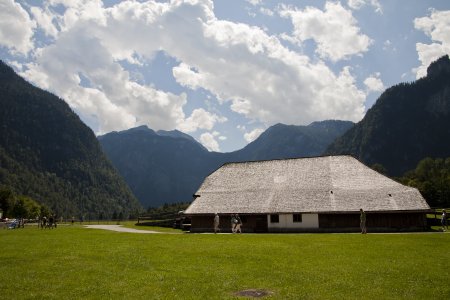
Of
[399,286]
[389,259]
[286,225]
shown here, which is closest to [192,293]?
[399,286]

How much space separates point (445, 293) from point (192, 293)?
784 centimetres

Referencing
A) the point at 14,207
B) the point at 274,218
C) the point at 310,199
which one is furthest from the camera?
the point at 14,207

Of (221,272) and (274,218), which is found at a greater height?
(274,218)

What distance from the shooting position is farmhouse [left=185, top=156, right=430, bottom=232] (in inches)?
1607

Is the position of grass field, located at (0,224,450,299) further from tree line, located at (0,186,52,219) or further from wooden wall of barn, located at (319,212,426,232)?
tree line, located at (0,186,52,219)

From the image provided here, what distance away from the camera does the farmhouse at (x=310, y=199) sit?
40.8 meters

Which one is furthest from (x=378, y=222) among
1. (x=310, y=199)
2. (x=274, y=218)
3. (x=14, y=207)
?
(x=14, y=207)

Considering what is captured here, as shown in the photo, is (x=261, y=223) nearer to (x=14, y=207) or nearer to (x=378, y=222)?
(x=378, y=222)

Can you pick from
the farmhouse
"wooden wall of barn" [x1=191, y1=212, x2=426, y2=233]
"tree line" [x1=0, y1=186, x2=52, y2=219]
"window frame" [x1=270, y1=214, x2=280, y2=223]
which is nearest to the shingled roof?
the farmhouse

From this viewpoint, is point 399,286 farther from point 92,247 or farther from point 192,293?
point 92,247

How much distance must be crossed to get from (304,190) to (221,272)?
31973 millimetres

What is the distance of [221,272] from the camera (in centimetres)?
1575

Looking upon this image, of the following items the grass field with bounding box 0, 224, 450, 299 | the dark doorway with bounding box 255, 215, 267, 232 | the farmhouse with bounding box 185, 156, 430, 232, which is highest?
the farmhouse with bounding box 185, 156, 430, 232

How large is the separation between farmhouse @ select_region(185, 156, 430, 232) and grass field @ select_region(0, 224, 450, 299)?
18146mm
